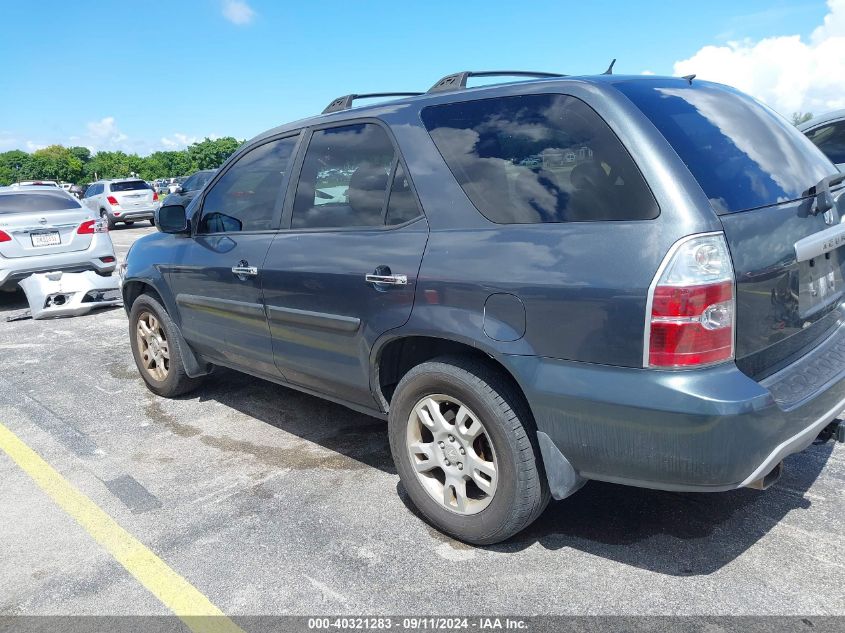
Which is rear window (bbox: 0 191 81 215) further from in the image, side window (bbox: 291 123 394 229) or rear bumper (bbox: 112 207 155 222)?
rear bumper (bbox: 112 207 155 222)

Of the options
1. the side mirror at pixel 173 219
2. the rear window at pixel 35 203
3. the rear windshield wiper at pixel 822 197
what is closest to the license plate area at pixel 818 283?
the rear windshield wiper at pixel 822 197

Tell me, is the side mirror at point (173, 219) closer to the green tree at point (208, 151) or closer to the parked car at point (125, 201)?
the parked car at point (125, 201)

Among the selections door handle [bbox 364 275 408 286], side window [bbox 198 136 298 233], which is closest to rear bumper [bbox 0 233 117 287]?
side window [bbox 198 136 298 233]

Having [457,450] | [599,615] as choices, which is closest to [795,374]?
[599,615]

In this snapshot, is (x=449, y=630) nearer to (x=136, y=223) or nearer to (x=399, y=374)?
(x=399, y=374)

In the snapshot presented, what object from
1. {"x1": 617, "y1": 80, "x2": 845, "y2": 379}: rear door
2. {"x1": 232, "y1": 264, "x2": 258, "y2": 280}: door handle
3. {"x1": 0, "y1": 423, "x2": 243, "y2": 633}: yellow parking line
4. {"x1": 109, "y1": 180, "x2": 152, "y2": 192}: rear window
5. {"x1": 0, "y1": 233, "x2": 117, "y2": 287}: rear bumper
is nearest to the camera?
{"x1": 617, "y1": 80, "x2": 845, "y2": 379}: rear door

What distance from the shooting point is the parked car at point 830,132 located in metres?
7.67

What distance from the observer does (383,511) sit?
3277 millimetres

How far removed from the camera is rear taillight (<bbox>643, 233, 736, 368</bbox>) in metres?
2.24

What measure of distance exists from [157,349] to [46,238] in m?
5.06

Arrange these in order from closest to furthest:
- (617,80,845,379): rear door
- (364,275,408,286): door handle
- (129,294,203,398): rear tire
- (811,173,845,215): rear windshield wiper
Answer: (617,80,845,379): rear door < (811,173,845,215): rear windshield wiper < (364,275,408,286): door handle < (129,294,203,398): rear tire

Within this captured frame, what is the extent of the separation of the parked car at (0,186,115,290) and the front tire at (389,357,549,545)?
7.63 m

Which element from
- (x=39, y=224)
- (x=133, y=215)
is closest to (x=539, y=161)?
(x=39, y=224)

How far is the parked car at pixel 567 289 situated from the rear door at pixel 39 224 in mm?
6701
